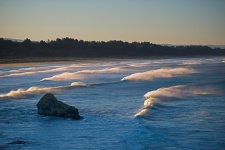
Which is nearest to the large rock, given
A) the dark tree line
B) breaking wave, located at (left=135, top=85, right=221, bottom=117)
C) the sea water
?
the sea water

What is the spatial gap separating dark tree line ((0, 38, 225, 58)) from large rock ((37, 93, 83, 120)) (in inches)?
2569

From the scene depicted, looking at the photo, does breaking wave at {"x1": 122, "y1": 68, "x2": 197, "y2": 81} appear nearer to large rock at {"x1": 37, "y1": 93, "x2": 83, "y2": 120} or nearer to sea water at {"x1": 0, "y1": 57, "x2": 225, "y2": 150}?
sea water at {"x1": 0, "y1": 57, "x2": 225, "y2": 150}

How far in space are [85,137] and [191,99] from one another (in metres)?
9.10

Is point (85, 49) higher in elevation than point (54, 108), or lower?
higher

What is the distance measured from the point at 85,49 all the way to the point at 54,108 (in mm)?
86906

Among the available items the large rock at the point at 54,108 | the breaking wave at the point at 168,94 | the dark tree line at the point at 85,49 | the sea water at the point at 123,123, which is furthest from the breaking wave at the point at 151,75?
the dark tree line at the point at 85,49

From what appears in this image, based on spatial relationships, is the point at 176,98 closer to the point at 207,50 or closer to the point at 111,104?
the point at 111,104

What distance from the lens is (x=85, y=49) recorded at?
10175cm

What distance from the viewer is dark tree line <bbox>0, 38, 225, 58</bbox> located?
279 feet

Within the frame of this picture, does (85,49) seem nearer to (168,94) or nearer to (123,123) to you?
(168,94)

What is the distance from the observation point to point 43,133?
1234 cm

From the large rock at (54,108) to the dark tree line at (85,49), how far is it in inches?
2569

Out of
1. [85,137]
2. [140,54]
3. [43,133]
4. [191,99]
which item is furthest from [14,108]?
[140,54]

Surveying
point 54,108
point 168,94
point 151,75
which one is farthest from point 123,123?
point 151,75
